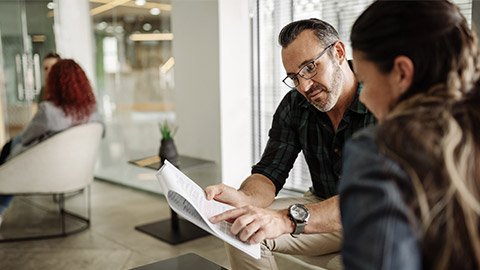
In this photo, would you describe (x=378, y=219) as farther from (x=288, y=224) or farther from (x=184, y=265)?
(x=184, y=265)

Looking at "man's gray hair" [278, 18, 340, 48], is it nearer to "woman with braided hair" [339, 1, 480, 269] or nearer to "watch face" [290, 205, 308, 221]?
"watch face" [290, 205, 308, 221]

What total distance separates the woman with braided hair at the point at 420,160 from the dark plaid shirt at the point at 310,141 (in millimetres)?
985

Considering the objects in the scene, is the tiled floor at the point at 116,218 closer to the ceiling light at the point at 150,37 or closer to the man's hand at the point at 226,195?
the man's hand at the point at 226,195

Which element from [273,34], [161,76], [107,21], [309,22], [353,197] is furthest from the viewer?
[107,21]

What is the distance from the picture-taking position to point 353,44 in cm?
90

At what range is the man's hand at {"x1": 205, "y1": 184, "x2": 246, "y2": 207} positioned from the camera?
1589 mm

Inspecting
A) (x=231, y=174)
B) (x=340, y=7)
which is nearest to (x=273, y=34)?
(x=340, y=7)

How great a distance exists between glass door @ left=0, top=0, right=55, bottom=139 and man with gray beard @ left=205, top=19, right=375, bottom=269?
3.79 m

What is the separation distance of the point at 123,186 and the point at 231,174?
1568mm

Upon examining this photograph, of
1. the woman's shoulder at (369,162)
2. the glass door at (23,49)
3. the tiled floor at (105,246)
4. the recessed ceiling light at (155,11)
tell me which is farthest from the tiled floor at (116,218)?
the woman's shoulder at (369,162)

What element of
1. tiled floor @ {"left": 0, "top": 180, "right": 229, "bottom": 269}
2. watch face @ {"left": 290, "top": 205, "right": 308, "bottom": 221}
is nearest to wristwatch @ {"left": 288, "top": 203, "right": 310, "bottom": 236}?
watch face @ {"left": 290, "top": 205, "right": 308, "bottom": 221}

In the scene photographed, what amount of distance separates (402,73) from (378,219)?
0.28 metres

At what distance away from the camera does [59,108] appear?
123 inches

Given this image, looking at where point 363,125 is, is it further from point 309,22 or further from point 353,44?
point 353,44
